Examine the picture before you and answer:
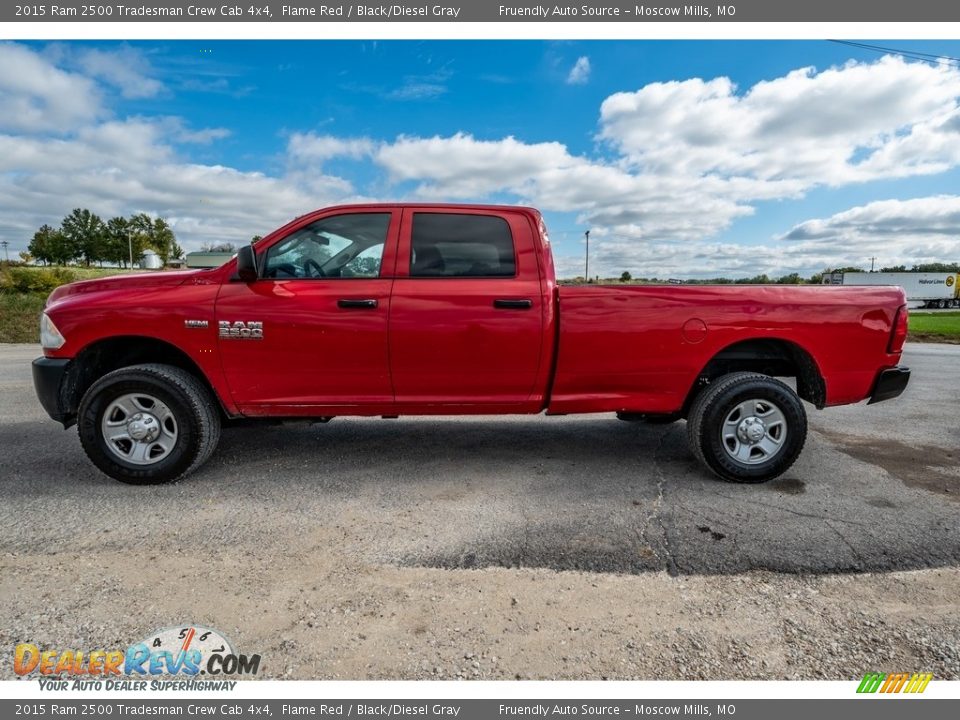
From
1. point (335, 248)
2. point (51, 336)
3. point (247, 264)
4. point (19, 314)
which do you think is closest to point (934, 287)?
point (335, 248)

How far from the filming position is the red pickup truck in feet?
11.7

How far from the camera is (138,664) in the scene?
197 cm

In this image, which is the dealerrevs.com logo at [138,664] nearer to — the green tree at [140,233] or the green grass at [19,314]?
the green grass at [19,314]

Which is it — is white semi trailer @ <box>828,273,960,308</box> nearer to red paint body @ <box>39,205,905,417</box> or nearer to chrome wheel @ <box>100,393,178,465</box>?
red paint body @ <box>39,205,905,417</box>

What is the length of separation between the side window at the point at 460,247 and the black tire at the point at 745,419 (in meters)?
1.66

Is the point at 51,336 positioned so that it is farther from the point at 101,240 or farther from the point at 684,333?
the point at 101,240

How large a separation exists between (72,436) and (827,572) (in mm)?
5700

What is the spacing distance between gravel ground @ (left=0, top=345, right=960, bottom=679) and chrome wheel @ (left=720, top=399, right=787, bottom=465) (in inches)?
9.8

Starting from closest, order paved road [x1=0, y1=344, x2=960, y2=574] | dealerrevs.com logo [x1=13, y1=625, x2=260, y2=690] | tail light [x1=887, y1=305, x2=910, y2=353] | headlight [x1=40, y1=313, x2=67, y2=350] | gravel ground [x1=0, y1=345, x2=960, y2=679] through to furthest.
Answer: dealerrevs.com logo [x1=13, y1=625, x2=260, y2=690]
gravel ground [x1=0, y1=345, x2=960, y2=679]
paved road [x1=0, y1=344, x2=960, y2=574]
headlight [x1=40, y1=313, x2=67, y2=350]
tail light [x1=887, y1=305, x2=910, y2=353]

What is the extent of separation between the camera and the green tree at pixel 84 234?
274 ft

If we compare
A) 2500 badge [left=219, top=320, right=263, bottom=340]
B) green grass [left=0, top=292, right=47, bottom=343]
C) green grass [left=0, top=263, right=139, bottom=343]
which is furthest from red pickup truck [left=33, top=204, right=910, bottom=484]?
green grass [left=0, top=292, right=47, bottom=343]

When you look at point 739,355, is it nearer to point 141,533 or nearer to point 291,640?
point 291,640

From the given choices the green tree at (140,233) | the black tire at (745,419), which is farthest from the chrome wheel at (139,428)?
the green tree at (140,233)

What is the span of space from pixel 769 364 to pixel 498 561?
8.92 ft
